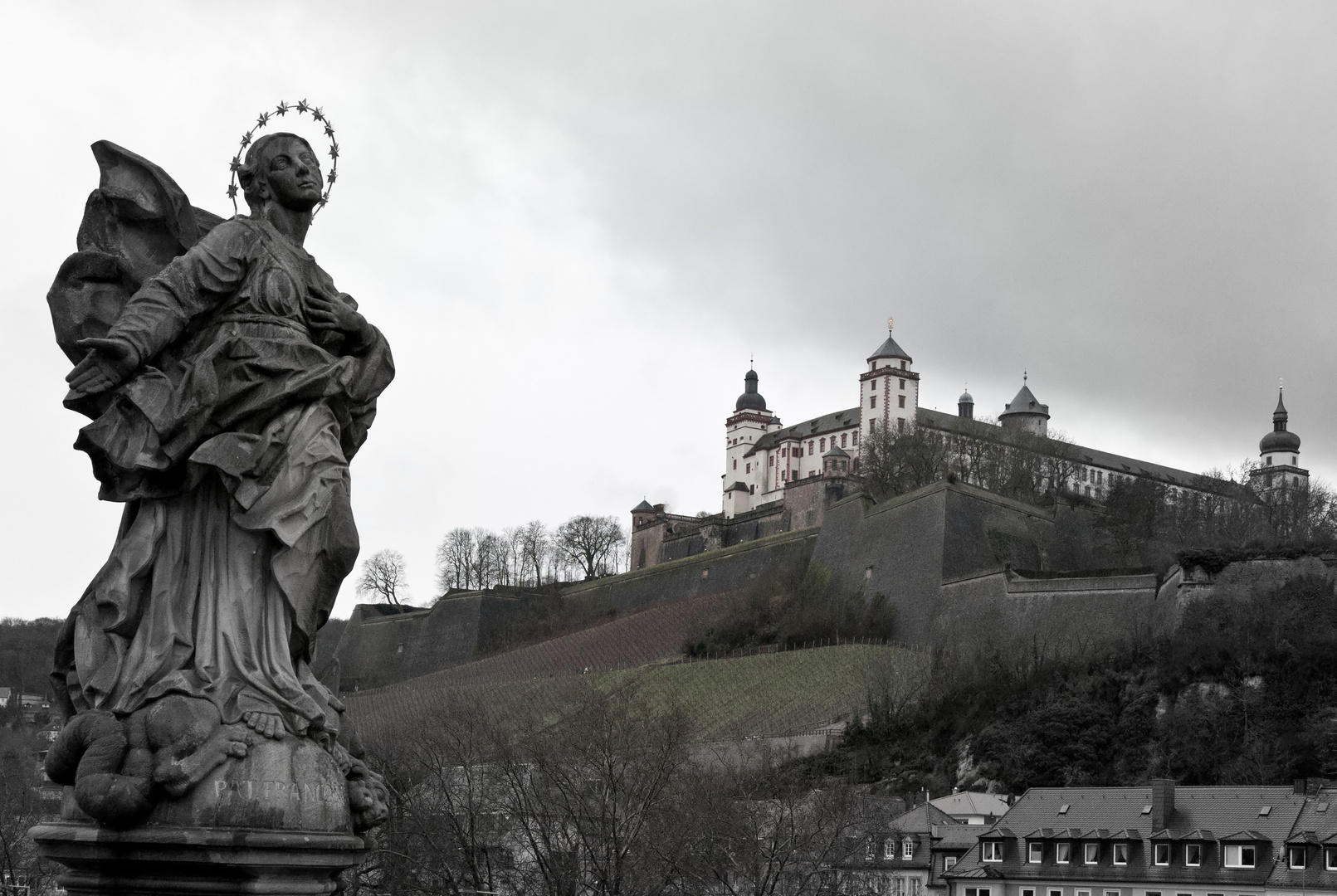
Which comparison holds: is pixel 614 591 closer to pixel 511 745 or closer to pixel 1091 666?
pixel 1091 666

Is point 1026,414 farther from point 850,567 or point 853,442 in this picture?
point 850,567

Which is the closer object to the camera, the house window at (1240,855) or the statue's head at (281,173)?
the statue's head at (281,173)

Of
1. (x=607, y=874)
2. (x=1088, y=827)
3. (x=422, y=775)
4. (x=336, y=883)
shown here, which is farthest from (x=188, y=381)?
(x=1088, y=827)

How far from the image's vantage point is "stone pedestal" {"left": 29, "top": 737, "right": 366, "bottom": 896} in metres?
3.76

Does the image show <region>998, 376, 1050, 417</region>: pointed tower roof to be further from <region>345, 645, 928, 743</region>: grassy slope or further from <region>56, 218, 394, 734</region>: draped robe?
<region>56, 218, 394, 734</region>: draped robe

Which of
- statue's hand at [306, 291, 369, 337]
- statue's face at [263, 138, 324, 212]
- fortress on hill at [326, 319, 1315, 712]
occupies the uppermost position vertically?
fortress on hill at [326, 319, 1315, 712]

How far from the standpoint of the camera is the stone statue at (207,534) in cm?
382

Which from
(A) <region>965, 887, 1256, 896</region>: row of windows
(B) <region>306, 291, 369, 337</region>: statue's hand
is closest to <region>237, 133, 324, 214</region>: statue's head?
(B) <region>306, 291, 369, 337</region>: statue's hand

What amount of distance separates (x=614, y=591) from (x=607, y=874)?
6151cm

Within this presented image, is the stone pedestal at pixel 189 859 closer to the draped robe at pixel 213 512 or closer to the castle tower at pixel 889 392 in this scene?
the draped robe at pixel 213 512

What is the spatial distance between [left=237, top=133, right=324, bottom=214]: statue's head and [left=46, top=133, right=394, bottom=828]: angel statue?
20 cm

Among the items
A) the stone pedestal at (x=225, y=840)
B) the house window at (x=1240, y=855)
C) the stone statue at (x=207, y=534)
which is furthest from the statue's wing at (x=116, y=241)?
the house window at (x=1240, y=855)

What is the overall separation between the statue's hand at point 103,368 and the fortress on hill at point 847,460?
73.8 m

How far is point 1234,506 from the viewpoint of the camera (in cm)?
7044
